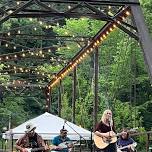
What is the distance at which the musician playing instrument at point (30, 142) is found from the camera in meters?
13.6

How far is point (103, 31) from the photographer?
19438 mm

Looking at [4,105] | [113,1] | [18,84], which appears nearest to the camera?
[113,1]

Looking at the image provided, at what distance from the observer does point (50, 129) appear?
61.6ft

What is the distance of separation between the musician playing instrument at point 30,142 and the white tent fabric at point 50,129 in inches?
143

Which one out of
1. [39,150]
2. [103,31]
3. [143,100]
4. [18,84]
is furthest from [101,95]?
[39,150]

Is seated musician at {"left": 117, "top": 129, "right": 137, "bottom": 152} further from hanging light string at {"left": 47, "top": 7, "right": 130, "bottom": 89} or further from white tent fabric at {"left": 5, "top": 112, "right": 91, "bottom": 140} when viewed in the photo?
hanging light string at {"left": 47, "top": 7, "right": 130, "bottom": 89}

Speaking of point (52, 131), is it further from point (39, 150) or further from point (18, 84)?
point (18, 84)

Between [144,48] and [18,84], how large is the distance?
2744 centimetres

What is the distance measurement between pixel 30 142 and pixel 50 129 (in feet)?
16.0

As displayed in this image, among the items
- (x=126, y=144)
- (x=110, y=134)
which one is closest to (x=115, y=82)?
(x=126, y=144)

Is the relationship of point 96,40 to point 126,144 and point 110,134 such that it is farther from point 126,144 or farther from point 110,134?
point 110,134

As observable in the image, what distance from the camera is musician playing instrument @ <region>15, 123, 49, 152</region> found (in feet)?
44.7

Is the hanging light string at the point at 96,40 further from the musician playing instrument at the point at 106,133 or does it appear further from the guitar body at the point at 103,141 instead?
the guitar body at the point at 103,141

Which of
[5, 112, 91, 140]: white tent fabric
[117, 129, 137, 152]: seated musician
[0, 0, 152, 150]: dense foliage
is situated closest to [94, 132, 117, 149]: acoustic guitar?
[117, 129, 137, 152]: seated musician
